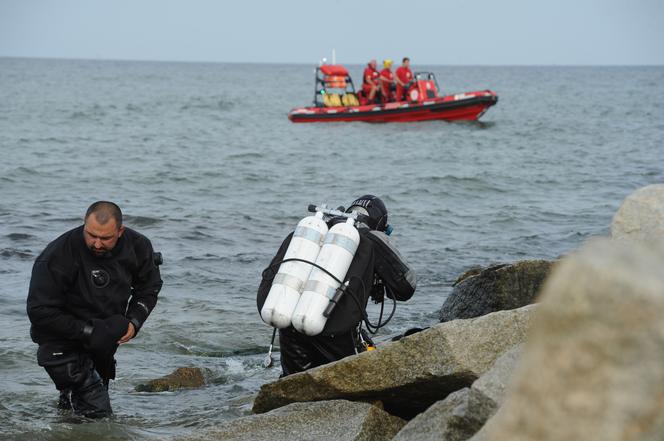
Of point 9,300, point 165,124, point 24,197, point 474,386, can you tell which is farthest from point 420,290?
point 165,124

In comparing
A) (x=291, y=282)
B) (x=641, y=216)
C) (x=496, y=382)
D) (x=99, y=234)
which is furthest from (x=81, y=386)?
(x=641, y=216)

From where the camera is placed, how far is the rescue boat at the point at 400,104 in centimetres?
2986

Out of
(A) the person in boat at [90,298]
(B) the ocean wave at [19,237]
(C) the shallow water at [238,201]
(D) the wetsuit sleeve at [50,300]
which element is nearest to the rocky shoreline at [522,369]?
(A) the person in boat at [90,298]

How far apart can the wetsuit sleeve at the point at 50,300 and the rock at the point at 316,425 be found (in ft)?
3.30

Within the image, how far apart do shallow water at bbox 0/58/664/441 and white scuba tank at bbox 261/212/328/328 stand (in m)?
0.89

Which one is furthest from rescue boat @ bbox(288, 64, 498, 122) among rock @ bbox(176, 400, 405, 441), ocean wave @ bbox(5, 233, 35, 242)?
rock @ bbox(176, 400, 405, 441)

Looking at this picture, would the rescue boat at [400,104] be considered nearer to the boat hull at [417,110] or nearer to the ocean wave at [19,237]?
the boat hull at [417,110]

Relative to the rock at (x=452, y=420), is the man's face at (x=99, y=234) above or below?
above

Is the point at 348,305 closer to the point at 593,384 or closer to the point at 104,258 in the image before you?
the point at 104,258

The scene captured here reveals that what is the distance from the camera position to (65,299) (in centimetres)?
504

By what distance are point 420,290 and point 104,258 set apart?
545 centimetres

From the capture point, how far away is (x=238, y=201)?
1670cm

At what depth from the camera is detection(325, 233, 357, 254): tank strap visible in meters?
5.11

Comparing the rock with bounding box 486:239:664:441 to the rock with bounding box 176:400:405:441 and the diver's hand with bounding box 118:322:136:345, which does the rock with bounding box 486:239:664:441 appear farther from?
the diver's hand with bounding box 118:322:136:345
